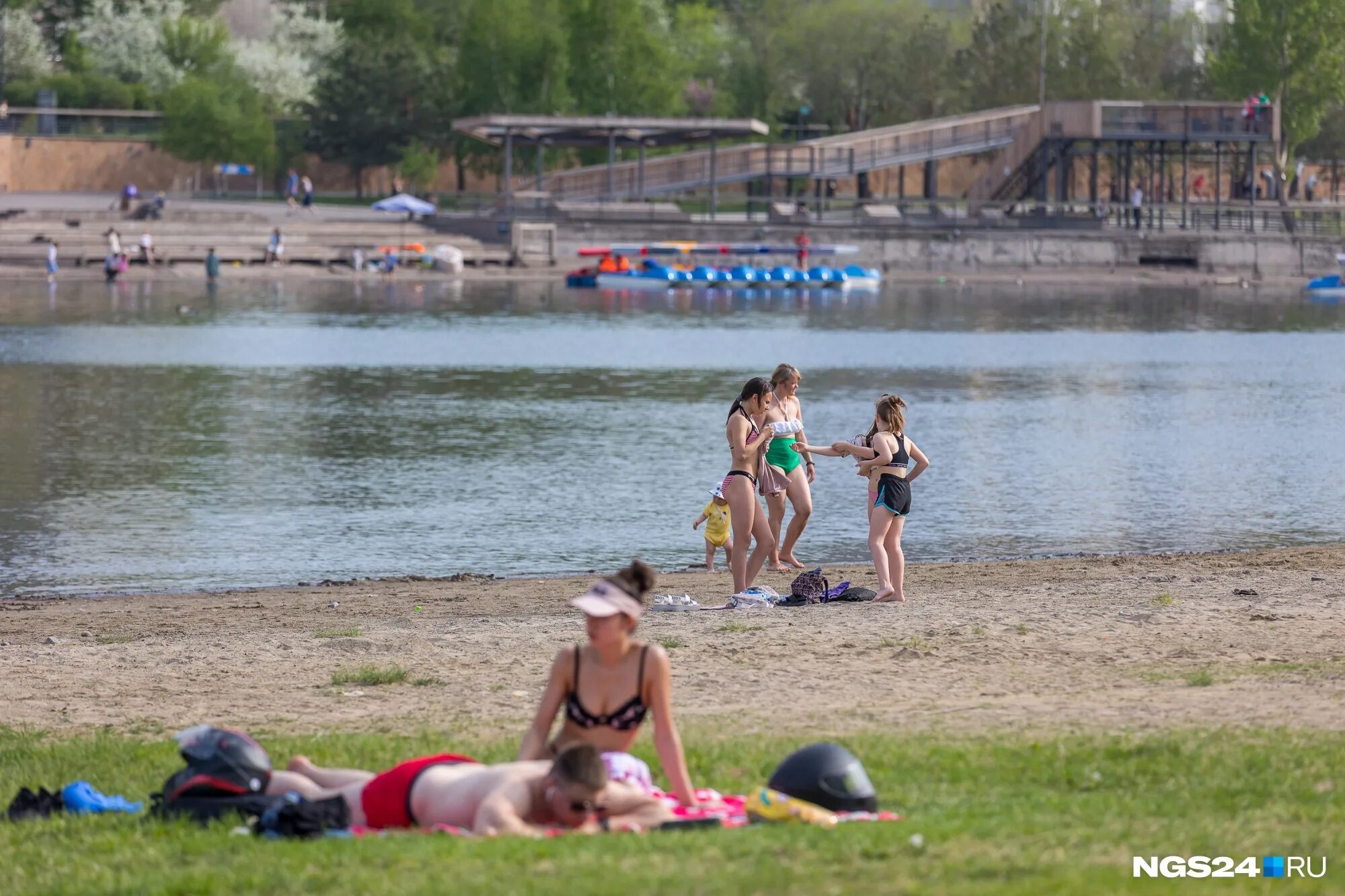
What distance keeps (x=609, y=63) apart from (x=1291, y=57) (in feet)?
105

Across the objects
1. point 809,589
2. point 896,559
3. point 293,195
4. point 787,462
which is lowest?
point 809,589

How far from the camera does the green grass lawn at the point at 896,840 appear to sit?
6.52 m

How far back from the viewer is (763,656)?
12.3m

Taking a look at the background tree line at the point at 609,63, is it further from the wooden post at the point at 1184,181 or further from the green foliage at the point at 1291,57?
the wooden post at the point at 1184,181

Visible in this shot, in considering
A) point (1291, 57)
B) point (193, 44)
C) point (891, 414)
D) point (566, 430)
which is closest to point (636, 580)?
point (891, 414)

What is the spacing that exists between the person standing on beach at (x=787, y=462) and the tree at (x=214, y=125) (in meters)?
73.6

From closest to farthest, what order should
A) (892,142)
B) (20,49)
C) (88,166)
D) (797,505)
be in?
(797,505) < (892,142) < (88,166) < (20,49)

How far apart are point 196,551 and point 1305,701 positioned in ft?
43.0

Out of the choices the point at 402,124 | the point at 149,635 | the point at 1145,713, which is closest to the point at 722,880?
the point at 1145,713

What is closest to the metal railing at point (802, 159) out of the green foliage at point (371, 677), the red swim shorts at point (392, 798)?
the green foliage at point (371, 677)

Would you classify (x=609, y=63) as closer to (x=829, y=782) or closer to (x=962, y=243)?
(x=962, y=243)

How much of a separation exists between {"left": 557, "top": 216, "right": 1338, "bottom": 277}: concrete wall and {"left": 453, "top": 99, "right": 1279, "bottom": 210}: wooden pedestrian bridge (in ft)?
8.19

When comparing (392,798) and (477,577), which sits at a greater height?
(392,798)

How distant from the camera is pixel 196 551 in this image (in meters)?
20.0
